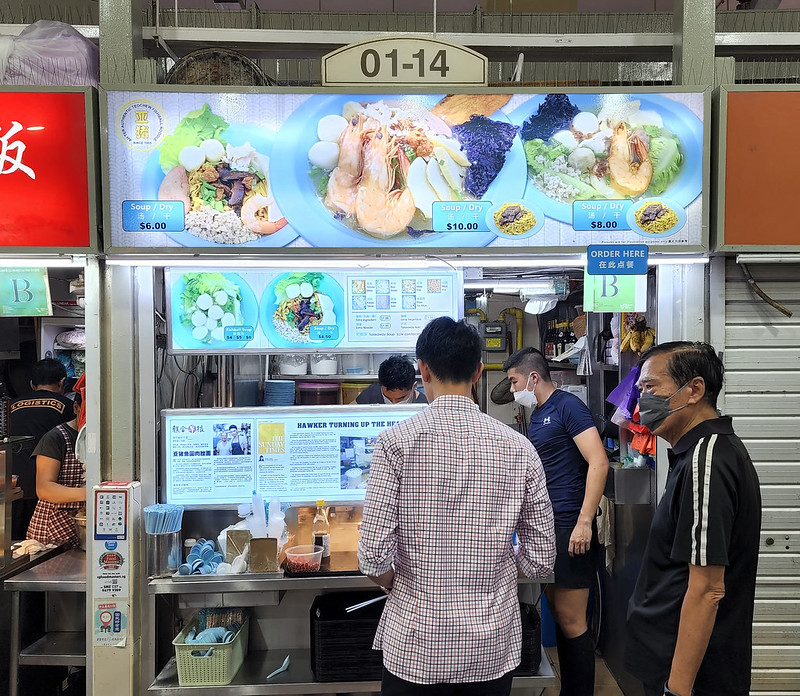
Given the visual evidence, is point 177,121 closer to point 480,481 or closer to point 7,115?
point 7,115

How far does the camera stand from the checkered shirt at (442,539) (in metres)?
2.04

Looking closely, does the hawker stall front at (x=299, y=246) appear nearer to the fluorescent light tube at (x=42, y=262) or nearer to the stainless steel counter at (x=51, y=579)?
the fluorescent light tube at (x=42, y=262)

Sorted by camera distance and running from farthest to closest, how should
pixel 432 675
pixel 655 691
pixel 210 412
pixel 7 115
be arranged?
pixel 210 412
pixel 7 115
pixel 655 691
pixel 432 675

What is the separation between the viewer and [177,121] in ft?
9.75

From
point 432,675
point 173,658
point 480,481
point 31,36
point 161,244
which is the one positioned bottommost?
point 173,658

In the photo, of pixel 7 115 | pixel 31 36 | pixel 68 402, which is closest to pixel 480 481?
pixel 7 115

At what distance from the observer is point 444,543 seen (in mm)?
2051

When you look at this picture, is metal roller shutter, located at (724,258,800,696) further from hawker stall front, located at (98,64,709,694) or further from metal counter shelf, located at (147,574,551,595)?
metal counter shelf, located at (147,574,551,595)

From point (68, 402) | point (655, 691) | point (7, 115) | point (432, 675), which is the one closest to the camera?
point (432, 675)

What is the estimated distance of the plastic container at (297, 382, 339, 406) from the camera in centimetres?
470

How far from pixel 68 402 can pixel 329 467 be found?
249cm

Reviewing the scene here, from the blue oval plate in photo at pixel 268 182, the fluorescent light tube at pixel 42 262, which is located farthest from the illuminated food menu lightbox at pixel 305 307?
the fluorescent light tube at pixel 42 262

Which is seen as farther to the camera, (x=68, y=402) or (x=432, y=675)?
(x=68, y=402)

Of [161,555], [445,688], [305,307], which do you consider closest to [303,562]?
[161,555]
